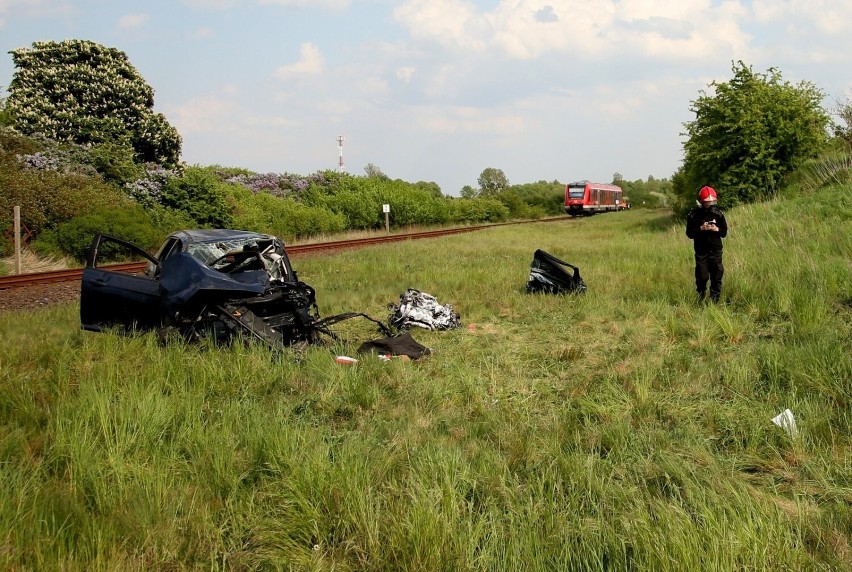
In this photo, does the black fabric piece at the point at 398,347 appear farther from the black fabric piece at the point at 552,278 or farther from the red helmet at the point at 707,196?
the red helmet at the point at 707,196

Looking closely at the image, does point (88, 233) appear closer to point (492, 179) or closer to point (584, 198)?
point (584, 198)

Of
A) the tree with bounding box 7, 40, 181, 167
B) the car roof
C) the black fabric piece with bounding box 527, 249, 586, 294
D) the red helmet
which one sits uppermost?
the tree with bounding box 7, 40, 181, 167

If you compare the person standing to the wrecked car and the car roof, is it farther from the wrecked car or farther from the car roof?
the car roof

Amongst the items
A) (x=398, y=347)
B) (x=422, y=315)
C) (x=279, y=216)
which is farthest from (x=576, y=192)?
(x=398, y=347)

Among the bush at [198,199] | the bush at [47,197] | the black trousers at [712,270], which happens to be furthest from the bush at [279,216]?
the black trousers at [712,270]

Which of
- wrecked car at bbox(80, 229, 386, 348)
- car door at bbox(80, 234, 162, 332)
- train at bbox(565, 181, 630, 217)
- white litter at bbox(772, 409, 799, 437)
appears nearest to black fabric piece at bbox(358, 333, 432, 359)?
wrecked car at bbox(80, 229, 386, 348)

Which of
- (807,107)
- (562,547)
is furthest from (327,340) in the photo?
(807,107)

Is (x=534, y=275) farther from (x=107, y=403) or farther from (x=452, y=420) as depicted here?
(x=107, y=403)

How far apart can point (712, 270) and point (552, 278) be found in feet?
8.42

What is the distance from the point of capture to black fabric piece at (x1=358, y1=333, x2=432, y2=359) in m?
6.64

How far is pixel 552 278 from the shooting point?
33.3 ft

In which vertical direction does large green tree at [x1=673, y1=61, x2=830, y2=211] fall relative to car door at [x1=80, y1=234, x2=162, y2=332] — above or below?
above

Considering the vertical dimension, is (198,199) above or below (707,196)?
above

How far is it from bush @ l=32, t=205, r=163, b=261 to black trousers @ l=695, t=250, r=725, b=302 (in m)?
16.6
